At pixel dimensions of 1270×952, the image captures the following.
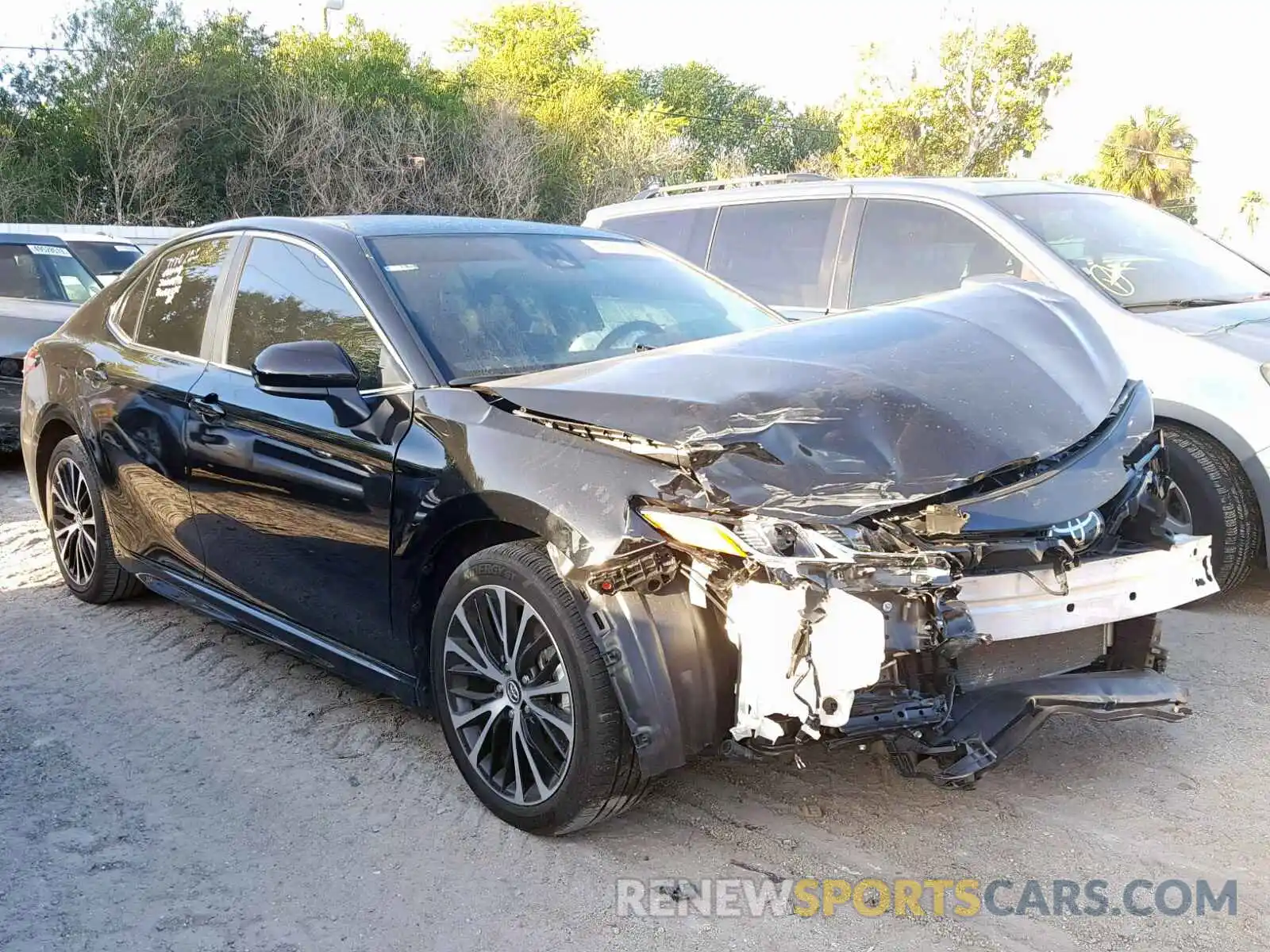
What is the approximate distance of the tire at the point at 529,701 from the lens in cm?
293

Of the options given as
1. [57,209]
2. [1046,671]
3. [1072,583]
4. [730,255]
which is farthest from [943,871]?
[57,209]

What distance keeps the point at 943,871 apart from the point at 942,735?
39 cm

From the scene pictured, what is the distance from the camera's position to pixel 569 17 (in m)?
64.2

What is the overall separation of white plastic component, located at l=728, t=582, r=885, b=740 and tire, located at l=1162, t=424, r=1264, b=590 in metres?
3.00

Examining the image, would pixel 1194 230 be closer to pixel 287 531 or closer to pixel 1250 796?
pixel 1250 796

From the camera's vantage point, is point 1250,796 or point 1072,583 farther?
point 1250,796

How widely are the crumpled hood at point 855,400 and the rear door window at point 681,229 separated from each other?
352 centimetres

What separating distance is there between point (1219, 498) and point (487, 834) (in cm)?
347

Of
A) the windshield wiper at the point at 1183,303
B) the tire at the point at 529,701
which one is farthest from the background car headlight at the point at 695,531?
the windshield wiper at the point at 1183,303

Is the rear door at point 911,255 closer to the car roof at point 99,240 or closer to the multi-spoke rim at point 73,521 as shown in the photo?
the multi-spoke rim at point 73,521

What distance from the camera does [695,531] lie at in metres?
2.71

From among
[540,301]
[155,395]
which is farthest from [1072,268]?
[155,395]

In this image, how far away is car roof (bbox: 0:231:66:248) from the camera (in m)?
10.1

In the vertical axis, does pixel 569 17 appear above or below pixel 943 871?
above
